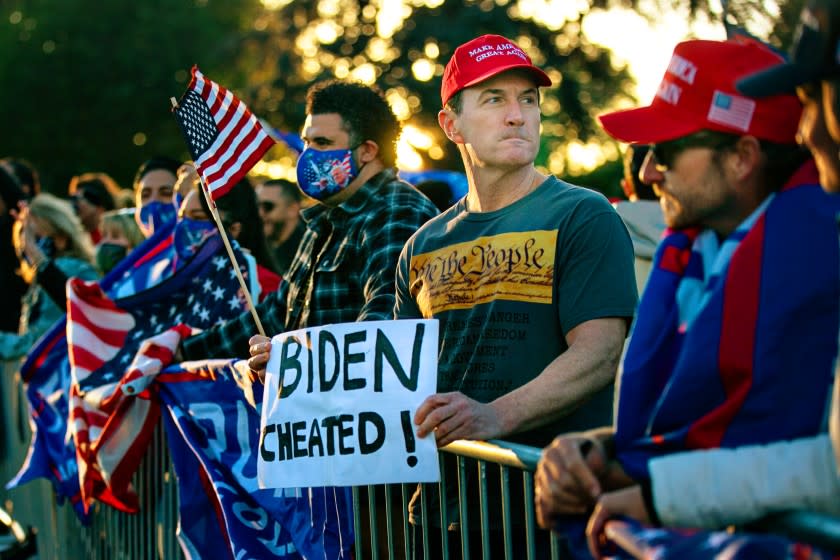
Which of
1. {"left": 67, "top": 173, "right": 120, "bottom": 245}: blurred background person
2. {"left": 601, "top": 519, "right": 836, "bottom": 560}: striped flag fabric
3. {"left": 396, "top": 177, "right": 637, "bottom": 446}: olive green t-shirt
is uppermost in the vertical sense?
{"left": 67, "top": 173, "right": 120, "bottom": 245}: blurred background person

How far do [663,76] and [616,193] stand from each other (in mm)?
18109

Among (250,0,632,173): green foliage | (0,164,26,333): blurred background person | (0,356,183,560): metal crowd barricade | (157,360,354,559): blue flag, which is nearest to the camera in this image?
(157,360,354,559): blue flag

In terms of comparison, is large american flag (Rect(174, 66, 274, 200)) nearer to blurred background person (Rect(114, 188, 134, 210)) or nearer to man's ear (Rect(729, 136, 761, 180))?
man's ear (Rect(729, 136, 761, 180))

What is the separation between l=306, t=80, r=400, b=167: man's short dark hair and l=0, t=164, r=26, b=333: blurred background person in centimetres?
564

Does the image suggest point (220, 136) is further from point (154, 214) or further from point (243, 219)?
point (154, 214)

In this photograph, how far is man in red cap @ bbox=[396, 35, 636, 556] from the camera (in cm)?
451

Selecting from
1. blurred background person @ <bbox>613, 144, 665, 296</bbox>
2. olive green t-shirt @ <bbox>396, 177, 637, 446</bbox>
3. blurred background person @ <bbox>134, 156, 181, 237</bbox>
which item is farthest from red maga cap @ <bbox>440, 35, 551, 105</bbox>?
blurred background person @ <bbox>134, 156, 181, 237</bbox>

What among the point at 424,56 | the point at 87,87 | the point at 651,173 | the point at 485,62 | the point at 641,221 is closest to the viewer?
the point at 651,173

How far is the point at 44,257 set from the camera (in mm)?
10086

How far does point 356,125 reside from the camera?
638cm

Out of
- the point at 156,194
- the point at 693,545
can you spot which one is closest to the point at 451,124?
the point at 693,545

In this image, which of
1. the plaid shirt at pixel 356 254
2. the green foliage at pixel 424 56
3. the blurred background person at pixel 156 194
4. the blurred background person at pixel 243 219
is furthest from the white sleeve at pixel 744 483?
the green foliage at pixel 424 56

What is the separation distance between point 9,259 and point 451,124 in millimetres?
7168

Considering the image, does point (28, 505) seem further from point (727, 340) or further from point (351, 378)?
point (727, 340)
